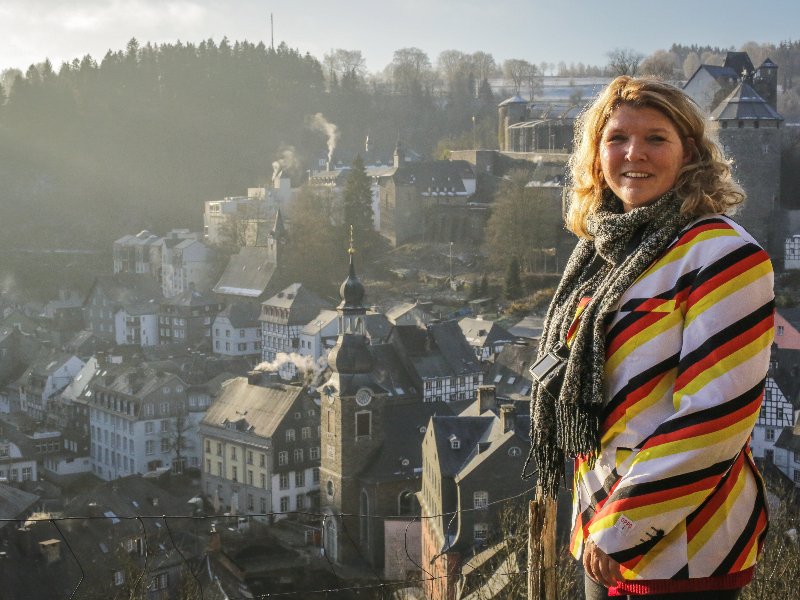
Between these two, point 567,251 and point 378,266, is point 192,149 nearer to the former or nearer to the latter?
point 378,266

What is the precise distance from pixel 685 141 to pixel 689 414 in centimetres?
64

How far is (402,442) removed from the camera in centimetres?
2397

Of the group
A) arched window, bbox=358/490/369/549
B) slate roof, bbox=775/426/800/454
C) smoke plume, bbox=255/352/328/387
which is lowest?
arched window, bbox=358/490/369/549

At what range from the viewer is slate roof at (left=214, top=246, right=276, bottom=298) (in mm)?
46438

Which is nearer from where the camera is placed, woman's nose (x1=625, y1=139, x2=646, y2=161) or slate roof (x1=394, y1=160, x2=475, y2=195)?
woman's nose (x1=625, y1=139, x2=646, y2=161)

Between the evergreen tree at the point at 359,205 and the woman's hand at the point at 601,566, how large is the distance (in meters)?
44.9

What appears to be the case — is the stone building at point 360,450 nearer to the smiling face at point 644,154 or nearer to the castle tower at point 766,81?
the smiling face at point 644,154

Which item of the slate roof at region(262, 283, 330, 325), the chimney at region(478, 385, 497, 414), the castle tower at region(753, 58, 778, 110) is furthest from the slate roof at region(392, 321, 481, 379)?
the castle tower at region(753, 58, 778, 110)

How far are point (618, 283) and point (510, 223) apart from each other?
126ft

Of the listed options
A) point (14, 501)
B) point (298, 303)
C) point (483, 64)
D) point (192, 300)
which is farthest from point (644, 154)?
point (483, 64)

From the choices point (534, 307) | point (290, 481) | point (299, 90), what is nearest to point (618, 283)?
point (290, 481)

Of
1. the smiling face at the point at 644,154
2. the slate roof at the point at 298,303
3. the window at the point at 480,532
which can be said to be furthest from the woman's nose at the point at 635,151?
the slate roof at the point at 298,303

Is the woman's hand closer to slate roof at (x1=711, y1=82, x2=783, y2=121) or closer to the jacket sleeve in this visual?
the jacket sleeve

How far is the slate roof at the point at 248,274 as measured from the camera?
4644 centimetres
